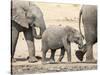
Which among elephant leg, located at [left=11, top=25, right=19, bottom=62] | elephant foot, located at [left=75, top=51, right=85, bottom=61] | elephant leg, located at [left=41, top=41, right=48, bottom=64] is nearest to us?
elephant leg, located at [left=11, top=25, right=19, bottom=62]

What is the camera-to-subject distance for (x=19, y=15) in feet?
6.88

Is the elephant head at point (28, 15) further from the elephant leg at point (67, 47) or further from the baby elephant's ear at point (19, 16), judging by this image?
the elephant leg at point (67, 47)

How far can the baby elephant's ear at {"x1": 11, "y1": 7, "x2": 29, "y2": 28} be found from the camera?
2067 millimetres

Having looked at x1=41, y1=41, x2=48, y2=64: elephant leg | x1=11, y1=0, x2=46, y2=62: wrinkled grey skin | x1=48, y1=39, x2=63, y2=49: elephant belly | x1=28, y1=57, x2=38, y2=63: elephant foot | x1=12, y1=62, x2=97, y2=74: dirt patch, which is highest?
x1=11, y1=0, x2=46, y2=62: wrinkled grey skin

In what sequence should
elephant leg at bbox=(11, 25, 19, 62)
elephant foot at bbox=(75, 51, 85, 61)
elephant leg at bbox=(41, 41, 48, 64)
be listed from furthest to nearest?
elephant foot at bbox=(75, 51, 85, 61)
elephant leg at bbox=(41, 41, 48, 64)
elephant leg at bbox=(11, 25, 19, 62)

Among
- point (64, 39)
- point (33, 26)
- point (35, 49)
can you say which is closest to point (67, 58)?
point (64, 39)

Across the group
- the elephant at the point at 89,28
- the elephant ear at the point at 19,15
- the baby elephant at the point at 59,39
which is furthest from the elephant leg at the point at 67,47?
the elephant ear at the point at 19,15

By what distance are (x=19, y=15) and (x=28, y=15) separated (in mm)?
98

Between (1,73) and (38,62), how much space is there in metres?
0.40

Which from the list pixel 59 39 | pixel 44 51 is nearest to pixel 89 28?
pixel 59 39

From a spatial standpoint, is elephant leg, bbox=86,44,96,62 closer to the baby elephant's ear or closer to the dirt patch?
the dirt patch

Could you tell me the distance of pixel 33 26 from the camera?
84.9 inches

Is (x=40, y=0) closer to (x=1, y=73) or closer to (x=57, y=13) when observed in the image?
(x=57, y=13)

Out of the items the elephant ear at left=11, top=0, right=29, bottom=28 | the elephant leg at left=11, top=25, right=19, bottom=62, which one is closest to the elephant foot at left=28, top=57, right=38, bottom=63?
the elephant leg at left=11, top=25, right=19, bottom=62
